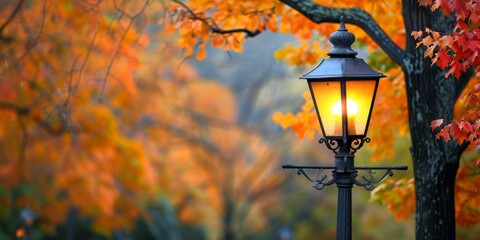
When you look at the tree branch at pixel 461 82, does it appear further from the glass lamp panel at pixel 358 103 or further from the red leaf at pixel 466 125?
the glass lamp panel at pixel 358 103

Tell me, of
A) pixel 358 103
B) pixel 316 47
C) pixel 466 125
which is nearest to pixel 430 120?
pixel 466 125

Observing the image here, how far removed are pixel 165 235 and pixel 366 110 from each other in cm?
2567

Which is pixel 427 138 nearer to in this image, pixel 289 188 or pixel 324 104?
pixel 324 104

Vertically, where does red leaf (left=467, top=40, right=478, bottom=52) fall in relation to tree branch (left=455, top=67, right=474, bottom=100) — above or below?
above

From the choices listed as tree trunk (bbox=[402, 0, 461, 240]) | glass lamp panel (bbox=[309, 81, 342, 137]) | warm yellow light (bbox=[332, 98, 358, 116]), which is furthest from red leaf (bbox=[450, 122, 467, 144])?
tree trunk (bbox=[402, 0, 461, 240])

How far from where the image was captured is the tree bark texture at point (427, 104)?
8445 millimetres

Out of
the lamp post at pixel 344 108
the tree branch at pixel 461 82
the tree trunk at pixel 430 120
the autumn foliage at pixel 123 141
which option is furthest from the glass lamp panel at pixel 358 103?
the autumn foliage at pixel 123 141

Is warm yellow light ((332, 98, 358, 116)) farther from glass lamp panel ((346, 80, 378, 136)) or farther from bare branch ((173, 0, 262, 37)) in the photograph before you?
bare branch ((173, 0, 262, 37))

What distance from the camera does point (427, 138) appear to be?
8.49m

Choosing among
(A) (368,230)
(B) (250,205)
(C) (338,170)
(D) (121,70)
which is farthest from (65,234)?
(C) (338,170)

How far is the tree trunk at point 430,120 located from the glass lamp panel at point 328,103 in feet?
6.25

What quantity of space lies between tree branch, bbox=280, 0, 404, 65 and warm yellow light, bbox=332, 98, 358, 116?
1893mm

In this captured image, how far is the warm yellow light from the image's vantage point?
6.77 metres

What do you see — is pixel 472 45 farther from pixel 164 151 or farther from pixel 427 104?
pixel 164 151
